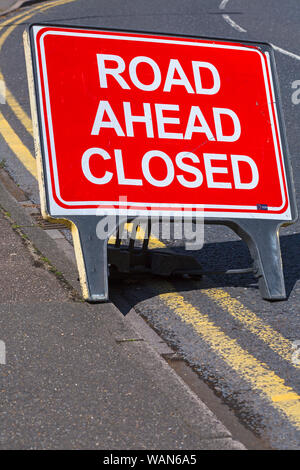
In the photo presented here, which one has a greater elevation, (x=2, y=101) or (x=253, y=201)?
(x=253, y=201)

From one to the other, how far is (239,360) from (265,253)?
82 centimetres

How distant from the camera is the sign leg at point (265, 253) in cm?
395

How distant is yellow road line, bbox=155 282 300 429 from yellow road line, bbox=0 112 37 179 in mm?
2401

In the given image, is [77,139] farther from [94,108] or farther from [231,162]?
[231,162]

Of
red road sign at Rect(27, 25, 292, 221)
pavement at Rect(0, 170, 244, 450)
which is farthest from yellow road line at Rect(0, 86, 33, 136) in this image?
pavement at Rect(0, 170, 244, 450)

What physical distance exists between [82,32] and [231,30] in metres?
7.25

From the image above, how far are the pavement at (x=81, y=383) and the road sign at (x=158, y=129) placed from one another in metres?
0.48

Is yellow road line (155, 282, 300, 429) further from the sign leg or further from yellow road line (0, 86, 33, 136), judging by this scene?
yellow road line (0, 86, 33, 136)

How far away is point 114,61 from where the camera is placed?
156 inches

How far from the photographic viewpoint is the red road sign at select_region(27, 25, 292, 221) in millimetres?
3846
